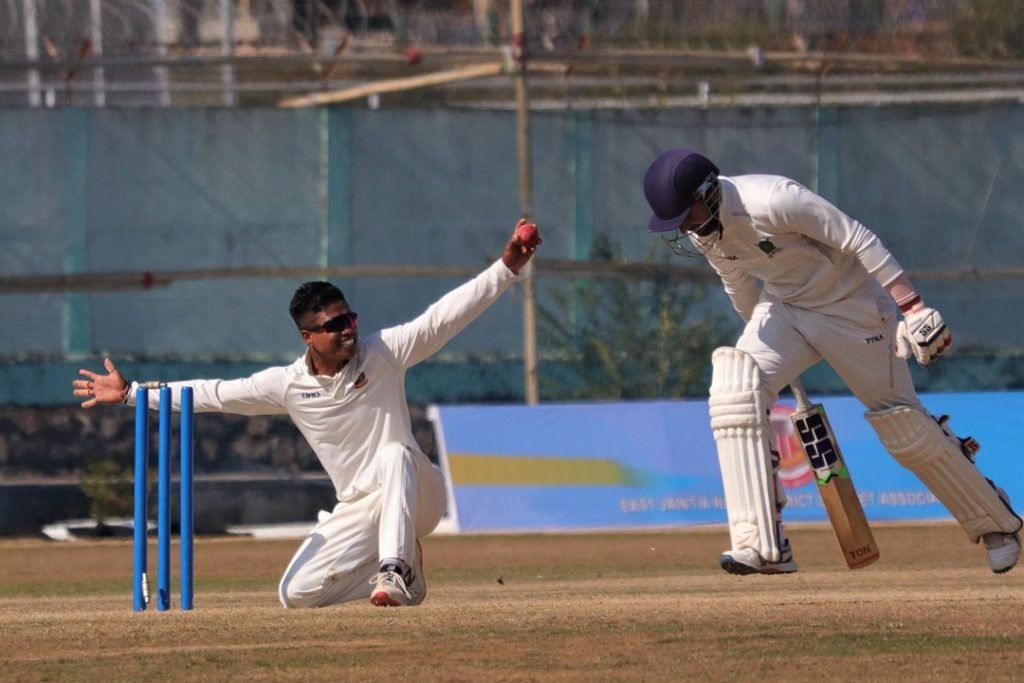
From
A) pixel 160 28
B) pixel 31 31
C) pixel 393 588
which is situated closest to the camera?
pixel 393 588

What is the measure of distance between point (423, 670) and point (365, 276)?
9.93m

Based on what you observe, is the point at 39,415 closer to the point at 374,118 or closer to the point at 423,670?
the point at 374,118

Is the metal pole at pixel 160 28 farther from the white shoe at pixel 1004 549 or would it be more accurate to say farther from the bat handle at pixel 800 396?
the white shoe at pixel 1004 549

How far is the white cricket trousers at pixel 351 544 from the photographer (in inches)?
286

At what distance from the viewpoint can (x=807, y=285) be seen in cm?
750

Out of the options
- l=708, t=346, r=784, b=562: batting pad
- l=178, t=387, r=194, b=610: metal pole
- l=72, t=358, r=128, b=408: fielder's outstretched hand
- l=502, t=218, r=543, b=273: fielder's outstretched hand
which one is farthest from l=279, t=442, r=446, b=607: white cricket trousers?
l=708, t=346, r=784, b=562: batting pad

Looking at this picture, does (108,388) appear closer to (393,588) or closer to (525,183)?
(393,588)

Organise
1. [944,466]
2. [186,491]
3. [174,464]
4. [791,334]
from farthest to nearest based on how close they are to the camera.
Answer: [174,464], [944,466], [791,334], [186,491]

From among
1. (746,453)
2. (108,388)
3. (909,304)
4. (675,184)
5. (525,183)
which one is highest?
(525,183)

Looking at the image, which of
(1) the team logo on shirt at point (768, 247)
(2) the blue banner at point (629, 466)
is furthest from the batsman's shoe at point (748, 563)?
(2) the blue banner at point (629, 466)

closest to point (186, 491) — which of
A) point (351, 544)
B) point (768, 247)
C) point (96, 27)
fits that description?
point (351, 544)

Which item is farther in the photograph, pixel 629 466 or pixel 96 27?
pixel 96 27

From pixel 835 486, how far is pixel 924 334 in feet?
2.92

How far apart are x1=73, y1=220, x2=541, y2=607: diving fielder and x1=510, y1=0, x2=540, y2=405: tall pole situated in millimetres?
7290
